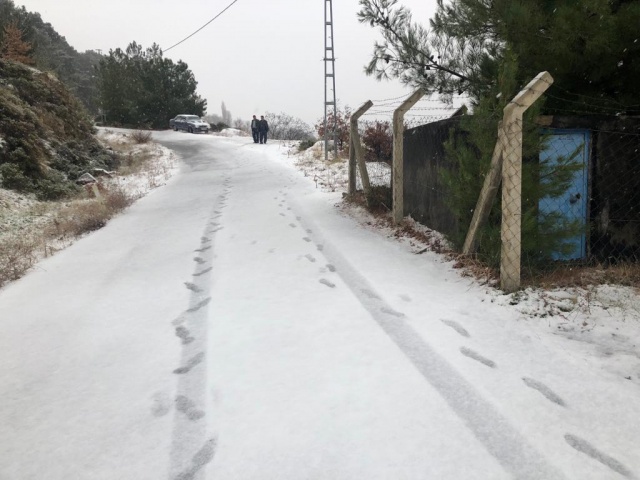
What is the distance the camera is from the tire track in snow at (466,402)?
2.16 meters

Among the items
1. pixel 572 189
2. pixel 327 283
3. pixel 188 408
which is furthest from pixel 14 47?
pixel 572 189

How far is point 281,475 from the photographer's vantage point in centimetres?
214

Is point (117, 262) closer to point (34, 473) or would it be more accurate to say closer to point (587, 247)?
point (34, 473)

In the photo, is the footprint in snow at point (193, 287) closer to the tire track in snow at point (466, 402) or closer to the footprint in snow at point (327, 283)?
the footprint in snow at point (327, 283)

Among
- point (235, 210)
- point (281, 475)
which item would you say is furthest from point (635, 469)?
point (235, 210)

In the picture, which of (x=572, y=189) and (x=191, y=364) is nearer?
(x=191, y=364)

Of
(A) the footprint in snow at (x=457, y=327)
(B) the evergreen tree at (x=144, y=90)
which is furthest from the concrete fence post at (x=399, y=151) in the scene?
(B) the evergreen tree at (x=144, y=90)

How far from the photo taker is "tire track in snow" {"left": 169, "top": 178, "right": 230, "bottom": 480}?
226cm

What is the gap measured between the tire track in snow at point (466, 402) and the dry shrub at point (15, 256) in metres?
4.47

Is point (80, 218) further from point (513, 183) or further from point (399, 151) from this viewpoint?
point (513, 183)

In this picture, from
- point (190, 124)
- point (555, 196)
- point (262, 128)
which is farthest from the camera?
point (190, 124)

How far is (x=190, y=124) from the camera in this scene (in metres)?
32.2

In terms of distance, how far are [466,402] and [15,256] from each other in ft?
20.2

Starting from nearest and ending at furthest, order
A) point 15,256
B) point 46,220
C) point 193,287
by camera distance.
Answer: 1. point 193,287
2. point 15,256
3. point 46,220
